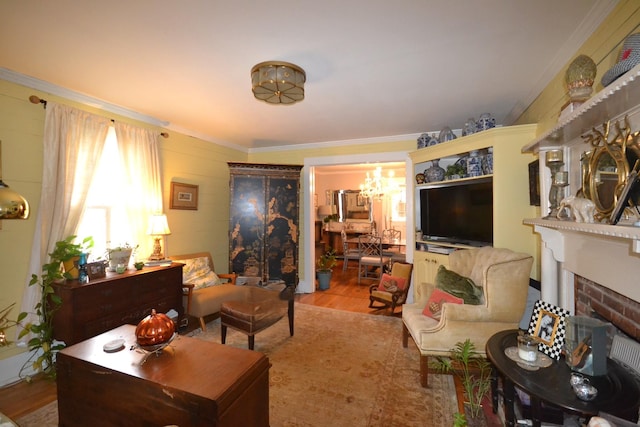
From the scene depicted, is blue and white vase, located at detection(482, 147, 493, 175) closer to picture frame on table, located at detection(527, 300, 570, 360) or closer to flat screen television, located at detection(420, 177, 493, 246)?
flat screen television, located at detection(420, 177, 493, 246)

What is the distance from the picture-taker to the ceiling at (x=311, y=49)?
66.1 inches

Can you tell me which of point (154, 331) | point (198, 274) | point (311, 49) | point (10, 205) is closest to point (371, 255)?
point (198, 274)

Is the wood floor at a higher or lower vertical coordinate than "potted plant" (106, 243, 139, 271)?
lower

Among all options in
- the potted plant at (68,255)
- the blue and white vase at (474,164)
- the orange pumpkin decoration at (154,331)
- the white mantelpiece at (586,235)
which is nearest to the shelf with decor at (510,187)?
the blue and white vase at (474,164)

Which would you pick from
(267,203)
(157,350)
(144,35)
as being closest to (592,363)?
(157,350)

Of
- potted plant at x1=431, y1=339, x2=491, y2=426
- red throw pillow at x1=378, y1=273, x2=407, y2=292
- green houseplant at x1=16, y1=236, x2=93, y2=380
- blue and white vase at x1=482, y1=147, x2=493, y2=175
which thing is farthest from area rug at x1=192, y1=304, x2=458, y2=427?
blue and white vase at x1=482, y1=147, x2=493, y2=175

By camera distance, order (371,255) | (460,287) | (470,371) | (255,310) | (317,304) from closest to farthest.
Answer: (470,371) → (460,287) → (255,310) → (317,304) → (371,255)

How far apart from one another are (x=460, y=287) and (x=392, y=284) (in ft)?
5.03

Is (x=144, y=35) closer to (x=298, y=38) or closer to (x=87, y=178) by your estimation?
(x=298, y=38)

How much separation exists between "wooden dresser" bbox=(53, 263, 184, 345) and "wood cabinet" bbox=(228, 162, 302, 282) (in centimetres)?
127

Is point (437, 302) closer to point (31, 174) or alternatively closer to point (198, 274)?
point (198, 274)

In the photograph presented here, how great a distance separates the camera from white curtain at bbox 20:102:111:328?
2582 mm

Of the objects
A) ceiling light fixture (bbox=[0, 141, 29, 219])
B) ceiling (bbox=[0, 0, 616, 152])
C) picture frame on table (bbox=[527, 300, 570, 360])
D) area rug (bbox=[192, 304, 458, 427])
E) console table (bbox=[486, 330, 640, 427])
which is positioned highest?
ceiling (bbox=[0, 0, 616, 152])

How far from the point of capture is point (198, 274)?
3795 millimetres
